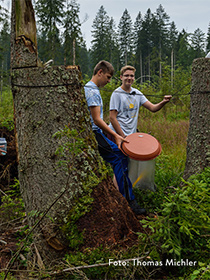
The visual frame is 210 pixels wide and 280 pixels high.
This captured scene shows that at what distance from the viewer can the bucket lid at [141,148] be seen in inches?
117

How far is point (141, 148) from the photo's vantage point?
10.1ft

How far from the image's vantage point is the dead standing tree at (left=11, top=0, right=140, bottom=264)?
6.87 feet

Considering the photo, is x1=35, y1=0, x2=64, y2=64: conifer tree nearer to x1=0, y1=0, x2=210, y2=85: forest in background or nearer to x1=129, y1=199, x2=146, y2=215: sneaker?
x1=0, y1=0, x2=210, y2=85: forest in background

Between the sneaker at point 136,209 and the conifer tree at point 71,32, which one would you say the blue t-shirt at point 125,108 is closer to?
the sneaker at point 136,209

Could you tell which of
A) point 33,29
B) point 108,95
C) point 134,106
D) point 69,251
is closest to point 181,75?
point 108,95

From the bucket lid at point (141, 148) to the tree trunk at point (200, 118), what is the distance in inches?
18.5

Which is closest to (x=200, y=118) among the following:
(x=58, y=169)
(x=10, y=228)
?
(x=58, y=169)

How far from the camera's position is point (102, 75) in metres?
3.23

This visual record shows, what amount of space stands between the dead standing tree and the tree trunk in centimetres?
131

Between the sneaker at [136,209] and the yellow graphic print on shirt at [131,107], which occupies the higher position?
the yellow graphic print on shirt at [131,107]

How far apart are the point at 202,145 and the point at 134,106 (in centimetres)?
118

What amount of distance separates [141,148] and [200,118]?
0.80 metres

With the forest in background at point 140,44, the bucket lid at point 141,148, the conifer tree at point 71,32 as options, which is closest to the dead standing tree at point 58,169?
the bucket lid at point 141,148

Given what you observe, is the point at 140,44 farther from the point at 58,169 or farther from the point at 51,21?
the point at 58,169
